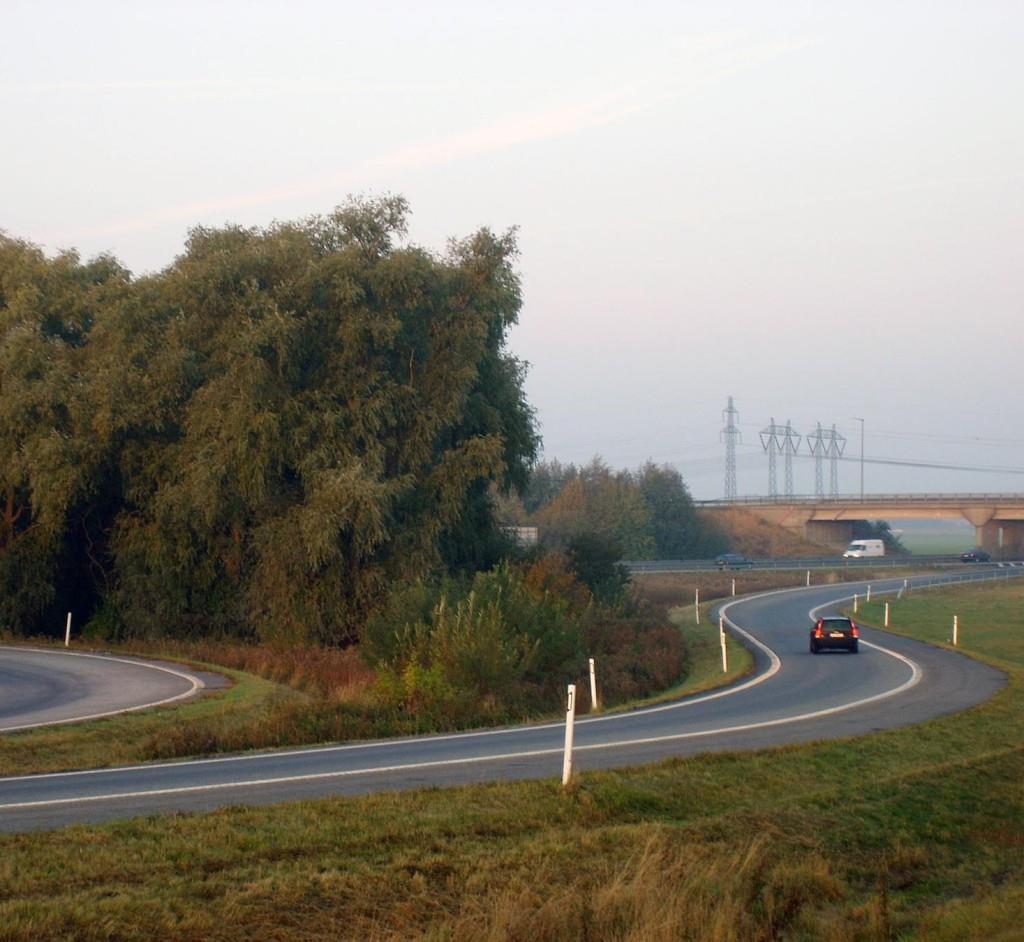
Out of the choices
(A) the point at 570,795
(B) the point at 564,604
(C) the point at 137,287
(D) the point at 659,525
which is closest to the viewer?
(A) the point at 570,795

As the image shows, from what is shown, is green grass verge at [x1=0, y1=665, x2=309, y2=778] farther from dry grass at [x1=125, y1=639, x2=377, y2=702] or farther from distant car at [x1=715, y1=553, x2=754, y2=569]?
distant car at [x1=715, y1=553, x2=754, y2=569]

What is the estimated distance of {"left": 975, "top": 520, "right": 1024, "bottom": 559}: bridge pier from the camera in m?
Answer: 123

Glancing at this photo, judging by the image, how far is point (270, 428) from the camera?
1559 inches

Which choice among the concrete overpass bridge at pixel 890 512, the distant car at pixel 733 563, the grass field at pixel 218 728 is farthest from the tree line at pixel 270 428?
the concrete overpass bridge at pixel 890 512

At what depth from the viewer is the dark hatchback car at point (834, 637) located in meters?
40.5

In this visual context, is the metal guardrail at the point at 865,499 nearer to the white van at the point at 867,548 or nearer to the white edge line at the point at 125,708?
the white van at the point at 867,548

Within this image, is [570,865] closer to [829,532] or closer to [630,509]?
[630,509]

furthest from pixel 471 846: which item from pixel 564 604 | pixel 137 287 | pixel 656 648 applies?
pixel 137 287

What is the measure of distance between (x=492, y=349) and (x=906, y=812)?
3112 centimetres

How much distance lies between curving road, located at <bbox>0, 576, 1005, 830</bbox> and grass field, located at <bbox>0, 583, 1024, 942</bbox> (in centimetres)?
128

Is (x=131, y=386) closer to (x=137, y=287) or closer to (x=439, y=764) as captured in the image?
(x=137, y=287)

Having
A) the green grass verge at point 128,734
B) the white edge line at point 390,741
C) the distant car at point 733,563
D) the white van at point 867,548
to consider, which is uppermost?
the white van at point 867,548

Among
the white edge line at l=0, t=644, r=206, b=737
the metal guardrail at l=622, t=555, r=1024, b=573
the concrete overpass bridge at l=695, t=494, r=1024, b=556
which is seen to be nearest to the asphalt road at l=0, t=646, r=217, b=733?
the white edge line at l=0, t=644, r=206, b=737

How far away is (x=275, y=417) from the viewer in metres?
39.8
